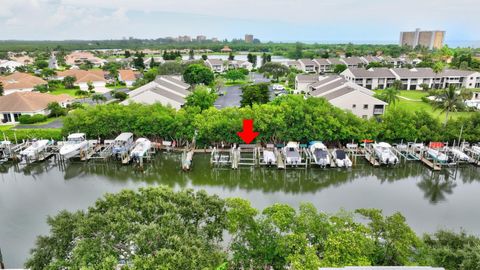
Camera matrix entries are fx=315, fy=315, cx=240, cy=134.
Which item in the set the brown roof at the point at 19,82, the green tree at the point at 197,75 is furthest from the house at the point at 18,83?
the green tree at the point at 197,75

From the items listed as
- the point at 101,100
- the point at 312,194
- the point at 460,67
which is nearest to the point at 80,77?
the point at 101,100

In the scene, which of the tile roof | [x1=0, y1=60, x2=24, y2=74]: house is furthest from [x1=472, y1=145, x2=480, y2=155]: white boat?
[x1=0, y1=60, x2=24, y2=74]: house

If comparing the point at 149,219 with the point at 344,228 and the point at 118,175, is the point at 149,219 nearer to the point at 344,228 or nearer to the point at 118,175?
the point at 344,228

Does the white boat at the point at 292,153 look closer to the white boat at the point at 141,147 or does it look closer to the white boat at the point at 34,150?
the white boat at the point at 141,147

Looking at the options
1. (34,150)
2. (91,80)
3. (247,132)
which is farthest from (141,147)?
(91,80)

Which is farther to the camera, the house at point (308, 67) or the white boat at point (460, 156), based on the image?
the house at point (308, 67)

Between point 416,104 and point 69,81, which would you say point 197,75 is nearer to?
point 69,81

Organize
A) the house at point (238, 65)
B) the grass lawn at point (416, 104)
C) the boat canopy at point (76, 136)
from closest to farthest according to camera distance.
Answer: the boat canopy at point (76, 136), the grass lawn at point (416, 104), the house at point (238, 65)

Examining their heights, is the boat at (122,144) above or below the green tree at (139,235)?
below
